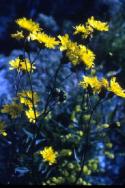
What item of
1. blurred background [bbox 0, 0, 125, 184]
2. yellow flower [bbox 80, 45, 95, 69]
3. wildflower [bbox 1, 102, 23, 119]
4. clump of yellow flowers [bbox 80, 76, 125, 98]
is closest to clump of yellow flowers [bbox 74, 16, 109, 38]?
yellow flower [bbox 80, 45, 95, 69]

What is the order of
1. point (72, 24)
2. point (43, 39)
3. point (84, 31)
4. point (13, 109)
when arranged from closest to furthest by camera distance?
point (43, 39) → point (84, 31) → point (13, 109) → point (72, 24)

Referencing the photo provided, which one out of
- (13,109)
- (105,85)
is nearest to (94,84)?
(105,85)

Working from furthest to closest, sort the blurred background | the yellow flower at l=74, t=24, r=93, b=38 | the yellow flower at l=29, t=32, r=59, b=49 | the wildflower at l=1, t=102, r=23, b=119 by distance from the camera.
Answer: the blurred background
the wildflower at l=1, t=102, r=23, b=119
the yellow flower at l=74, t=24, r=93, b=38
the yellow flower at l=29, t=32, r=59, b=49

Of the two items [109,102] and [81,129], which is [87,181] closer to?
[81,129]

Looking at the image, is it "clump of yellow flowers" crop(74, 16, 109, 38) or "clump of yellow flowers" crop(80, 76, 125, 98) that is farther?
"clump of yellow flowers" crop(74, 16, 109, 38)

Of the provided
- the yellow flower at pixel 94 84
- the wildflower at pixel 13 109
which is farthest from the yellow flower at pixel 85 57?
the wildflower at pixel 13 109

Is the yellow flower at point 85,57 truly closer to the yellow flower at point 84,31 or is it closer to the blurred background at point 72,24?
the yellow flower at point 84,31

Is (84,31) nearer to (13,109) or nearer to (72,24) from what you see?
(13,109)

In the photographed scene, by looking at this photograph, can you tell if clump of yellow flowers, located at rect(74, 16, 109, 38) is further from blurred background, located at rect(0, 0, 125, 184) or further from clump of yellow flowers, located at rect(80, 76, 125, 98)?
blurred background, located at rect(0, 0, 125, 184)

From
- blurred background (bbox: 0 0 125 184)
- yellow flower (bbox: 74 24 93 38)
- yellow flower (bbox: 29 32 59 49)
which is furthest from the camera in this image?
blurred background (bbox: 0 0 125 184)

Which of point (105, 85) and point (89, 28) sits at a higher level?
point (89, 28)
